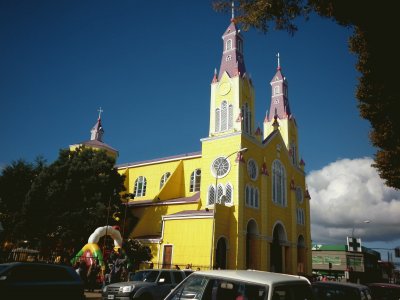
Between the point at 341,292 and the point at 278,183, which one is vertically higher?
the point at 278,183

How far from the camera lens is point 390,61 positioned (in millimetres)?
9469

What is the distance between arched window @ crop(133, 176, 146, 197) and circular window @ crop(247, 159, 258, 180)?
14835 mm

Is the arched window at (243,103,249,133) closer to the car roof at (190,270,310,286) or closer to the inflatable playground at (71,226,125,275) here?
the inflatable playground at (71,226,125,275)

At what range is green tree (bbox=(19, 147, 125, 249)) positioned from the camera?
91.8 feet

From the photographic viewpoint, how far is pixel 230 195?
93.4 feet

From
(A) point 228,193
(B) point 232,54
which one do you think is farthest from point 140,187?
(B) point 232,54

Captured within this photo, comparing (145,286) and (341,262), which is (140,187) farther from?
(341,262)

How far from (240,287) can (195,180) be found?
99.5 ft

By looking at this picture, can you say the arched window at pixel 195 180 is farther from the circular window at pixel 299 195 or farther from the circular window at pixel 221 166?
the circular window at pixel 299 195

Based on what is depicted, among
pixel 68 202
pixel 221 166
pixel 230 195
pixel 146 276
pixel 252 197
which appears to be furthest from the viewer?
pixel 252 197

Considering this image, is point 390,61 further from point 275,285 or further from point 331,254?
point 331,254

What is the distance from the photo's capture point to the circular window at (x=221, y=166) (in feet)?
96.0

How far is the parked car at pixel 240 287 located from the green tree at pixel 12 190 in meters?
28.0

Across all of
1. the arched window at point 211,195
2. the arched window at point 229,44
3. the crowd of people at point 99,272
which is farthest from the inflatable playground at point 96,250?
the arched window at point 229,44
